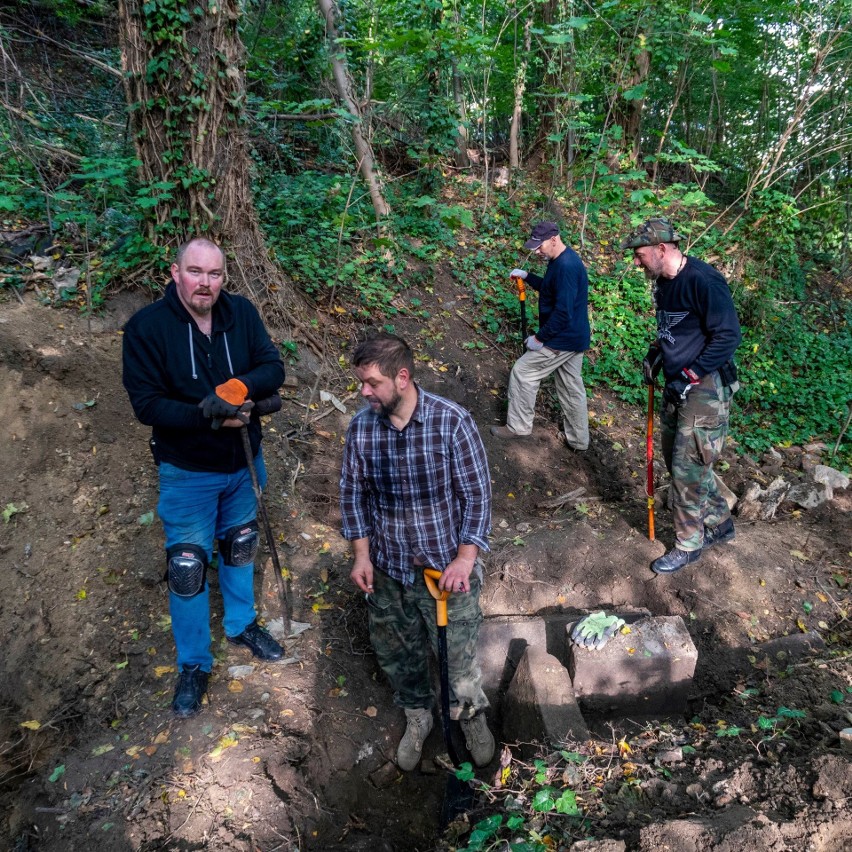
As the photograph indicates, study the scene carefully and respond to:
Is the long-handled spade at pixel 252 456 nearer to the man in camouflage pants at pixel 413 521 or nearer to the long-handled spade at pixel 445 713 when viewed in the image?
the man in camouflage pants at pixel 413 521

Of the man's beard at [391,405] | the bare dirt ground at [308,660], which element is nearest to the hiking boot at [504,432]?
the bare dirt ground at [308,660]

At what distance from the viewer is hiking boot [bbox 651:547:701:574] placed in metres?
4.30

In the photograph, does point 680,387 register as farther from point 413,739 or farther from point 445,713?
point 413,739

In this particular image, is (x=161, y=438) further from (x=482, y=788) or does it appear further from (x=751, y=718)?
(x=751, y=718)

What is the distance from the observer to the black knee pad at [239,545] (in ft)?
10.6

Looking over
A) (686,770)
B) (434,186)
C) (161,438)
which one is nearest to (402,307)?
(434,186)

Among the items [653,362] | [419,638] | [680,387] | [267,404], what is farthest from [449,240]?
[419,638]

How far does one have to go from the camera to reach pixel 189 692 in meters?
3.07

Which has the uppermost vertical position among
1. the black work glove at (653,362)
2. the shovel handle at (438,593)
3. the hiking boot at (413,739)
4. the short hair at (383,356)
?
the short hair at (383,356)

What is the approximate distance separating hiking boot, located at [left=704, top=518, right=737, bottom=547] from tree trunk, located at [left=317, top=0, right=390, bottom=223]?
5071mm

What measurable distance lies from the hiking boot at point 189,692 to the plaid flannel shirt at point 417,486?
3.93 ft

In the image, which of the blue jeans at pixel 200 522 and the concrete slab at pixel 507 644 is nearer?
the blue jeans at pixel 200 522

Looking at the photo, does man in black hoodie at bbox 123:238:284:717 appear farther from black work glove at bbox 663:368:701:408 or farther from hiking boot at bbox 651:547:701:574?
hiking boot at bbox 651:547:701:574

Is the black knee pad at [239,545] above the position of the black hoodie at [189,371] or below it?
below
